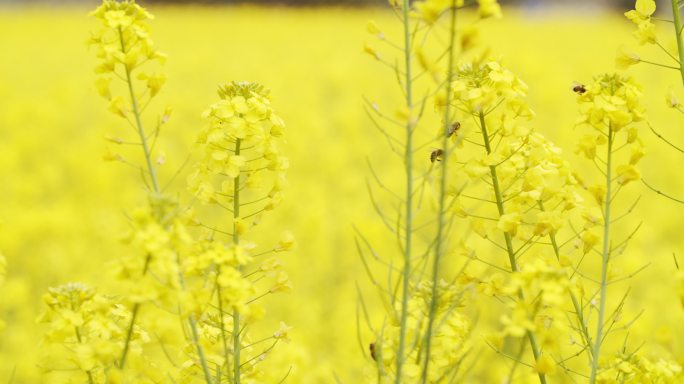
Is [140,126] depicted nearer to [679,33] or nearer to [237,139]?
[237,139]

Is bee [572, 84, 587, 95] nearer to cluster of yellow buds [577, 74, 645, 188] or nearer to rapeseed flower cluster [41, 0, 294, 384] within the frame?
cluster of yellow buds [577, 74, 645, 188]

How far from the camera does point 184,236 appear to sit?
1233 millimetres

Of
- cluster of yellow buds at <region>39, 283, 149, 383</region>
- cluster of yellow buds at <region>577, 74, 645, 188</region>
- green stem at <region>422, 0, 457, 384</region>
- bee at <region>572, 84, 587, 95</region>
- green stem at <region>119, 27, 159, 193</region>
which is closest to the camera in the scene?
green stem at <region>422, 0, 457, 384</region>

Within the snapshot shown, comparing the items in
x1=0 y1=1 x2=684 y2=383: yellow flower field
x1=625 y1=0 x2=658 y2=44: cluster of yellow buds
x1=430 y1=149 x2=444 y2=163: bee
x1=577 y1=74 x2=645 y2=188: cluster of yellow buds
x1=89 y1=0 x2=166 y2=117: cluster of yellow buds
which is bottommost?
x1=0 y1=1 x2=684 y2=383: yellow flower field

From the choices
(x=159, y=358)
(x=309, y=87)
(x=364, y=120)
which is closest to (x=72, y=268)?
(x=159, y=358)

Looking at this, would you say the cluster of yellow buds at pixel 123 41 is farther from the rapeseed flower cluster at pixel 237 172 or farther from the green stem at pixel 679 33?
the green stem at pixel 679 33

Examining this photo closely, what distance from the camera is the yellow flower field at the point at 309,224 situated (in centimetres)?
141

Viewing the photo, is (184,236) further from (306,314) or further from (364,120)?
(364,120)

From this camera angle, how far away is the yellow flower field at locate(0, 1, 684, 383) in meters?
1.41

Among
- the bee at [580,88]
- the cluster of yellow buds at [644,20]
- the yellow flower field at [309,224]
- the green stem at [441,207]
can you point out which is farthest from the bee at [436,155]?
the cluster of yellow buds at [644,20]

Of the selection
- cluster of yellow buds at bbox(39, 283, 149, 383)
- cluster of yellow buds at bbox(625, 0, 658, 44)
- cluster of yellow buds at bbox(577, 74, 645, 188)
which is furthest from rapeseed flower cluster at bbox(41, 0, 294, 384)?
cluster of yellow buds at bbox(625, 0, 658, 44)

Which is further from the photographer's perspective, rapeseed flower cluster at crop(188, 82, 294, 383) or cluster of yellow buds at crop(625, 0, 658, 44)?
cluster of yellow buds at crop(625, 0, 658, 44)

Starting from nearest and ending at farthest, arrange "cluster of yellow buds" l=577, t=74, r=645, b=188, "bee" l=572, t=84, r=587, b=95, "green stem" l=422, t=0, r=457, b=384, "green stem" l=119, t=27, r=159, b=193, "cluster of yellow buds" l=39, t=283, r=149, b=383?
"green stem" l=422, t=0, r=457, b=384, "cluster of yellow buds" l=39, t=283, r=149, b=383, "green stem" l=119, t=27, r=159, b=193, "cluster of yellow buds" l=577, t=74, r=645, b=188, "bee" l=572, t=84, r=587, b=95

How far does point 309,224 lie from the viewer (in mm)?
5391
